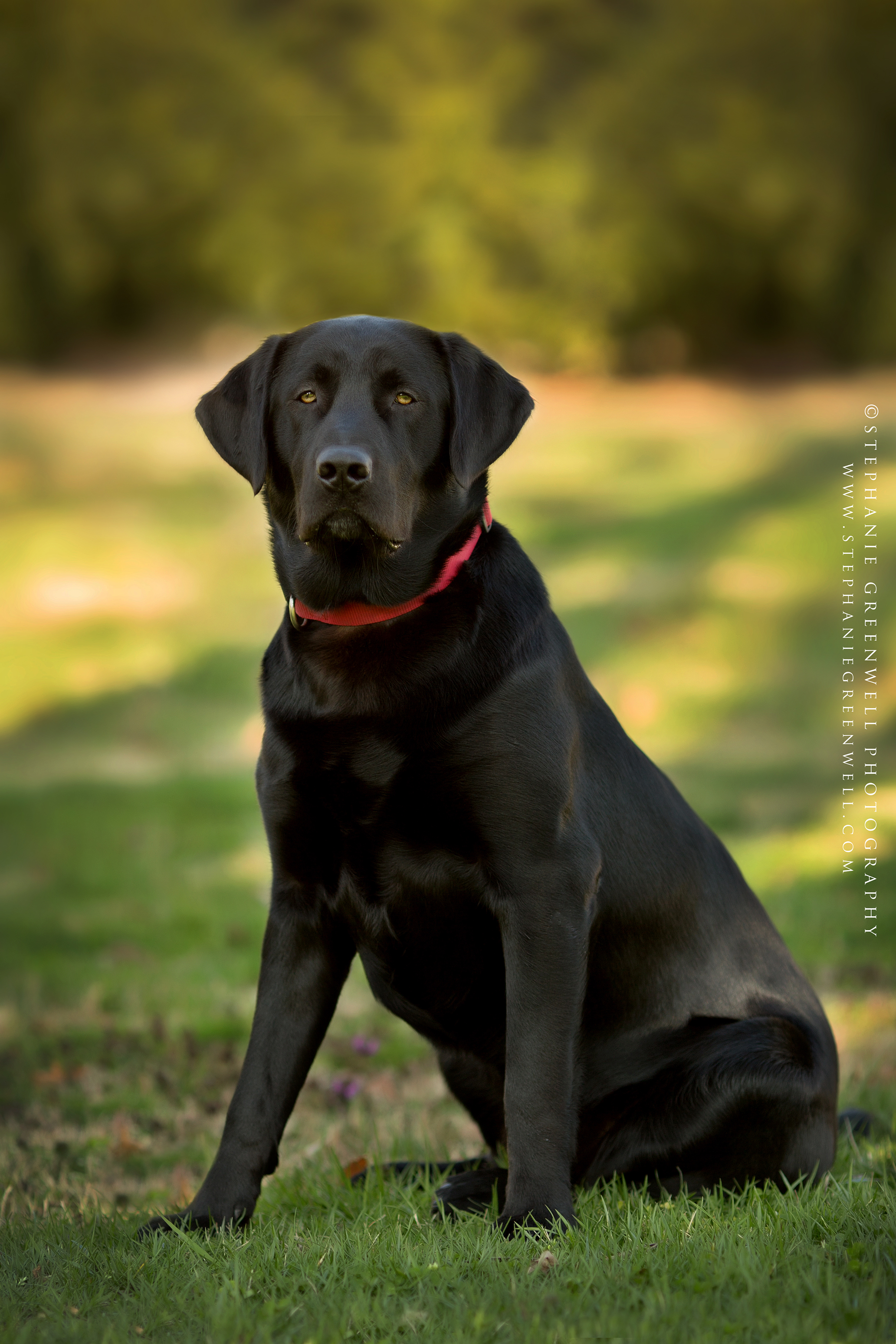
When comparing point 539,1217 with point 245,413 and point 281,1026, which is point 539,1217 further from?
point 245,413

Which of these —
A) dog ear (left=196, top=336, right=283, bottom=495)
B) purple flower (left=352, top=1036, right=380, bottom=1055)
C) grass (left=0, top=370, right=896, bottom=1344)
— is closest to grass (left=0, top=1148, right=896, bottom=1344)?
grass (left=0, top=370, right=896, bottom=1344)

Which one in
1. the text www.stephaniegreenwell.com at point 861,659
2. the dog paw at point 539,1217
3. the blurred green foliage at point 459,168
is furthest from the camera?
the blurred green foliage at point 459,168

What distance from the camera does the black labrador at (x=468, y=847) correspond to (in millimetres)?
2760

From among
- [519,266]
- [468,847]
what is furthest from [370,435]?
[519,266]

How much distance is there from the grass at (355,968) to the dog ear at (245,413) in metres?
1.69

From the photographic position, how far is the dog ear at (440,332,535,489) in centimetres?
302

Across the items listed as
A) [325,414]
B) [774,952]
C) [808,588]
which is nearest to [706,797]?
[808,588]

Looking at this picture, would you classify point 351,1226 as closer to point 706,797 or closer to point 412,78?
point 706,797

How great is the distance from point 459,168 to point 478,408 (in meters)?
14.6

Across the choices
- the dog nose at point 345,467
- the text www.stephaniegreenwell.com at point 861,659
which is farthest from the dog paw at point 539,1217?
the text www.stephaniegreenwell.com at point 861,659

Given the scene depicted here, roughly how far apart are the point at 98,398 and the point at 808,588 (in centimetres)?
899

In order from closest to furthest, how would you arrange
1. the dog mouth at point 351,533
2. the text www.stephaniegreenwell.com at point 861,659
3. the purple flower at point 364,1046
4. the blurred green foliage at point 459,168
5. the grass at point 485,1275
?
the grass at point 485,1275, the dog mouth at point 351,533, the purple flower at point 364,1046, the text www.stephaniegreenwell.com at point 861,659, the blurred green foliage at point 459,168

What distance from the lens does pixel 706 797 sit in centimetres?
959

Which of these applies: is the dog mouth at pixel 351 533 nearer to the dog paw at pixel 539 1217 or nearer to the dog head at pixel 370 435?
the dog head at pixel 370 435
